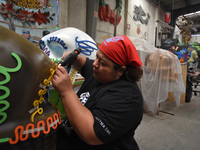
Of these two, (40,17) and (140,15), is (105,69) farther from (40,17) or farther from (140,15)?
(140,15)

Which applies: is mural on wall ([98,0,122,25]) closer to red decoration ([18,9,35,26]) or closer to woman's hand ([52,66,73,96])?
red decoration ([18,9,35,26])

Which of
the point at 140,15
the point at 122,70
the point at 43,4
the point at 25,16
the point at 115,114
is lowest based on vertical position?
the point at 115,114

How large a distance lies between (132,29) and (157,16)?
125 inches

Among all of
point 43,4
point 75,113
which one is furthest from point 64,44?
point 43,4

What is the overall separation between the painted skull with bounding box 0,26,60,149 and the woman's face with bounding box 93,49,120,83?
0.31 meters

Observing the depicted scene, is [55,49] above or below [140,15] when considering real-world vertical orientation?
below

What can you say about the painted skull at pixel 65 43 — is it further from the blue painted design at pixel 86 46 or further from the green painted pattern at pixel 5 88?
the green painted pattern at pixel 5 88

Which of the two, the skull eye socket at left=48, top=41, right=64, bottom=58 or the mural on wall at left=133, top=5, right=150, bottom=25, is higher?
the mural on wall at left=133, top=5, right=150, bottom=25

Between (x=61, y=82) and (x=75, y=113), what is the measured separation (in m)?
0.16

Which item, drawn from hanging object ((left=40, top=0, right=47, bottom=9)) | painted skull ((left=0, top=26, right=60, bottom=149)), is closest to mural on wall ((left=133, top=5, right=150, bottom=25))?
hanging object ((left=40, top=0, right=47, bottom=9))

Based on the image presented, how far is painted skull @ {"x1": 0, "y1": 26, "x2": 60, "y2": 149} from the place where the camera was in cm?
52

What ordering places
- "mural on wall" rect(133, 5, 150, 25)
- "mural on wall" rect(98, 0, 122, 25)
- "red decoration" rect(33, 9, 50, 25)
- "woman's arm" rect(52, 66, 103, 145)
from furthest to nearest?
"mural on wall" rect(133, 5, 150, 25)
"mural on wall" rect(98, 0, 122, 25)
"red decoration" rect(33, 9, 50, 25)
"woman's arm" rect(52, 66, 103, 145)

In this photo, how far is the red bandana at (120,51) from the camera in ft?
2.64

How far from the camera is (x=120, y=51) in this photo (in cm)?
81
